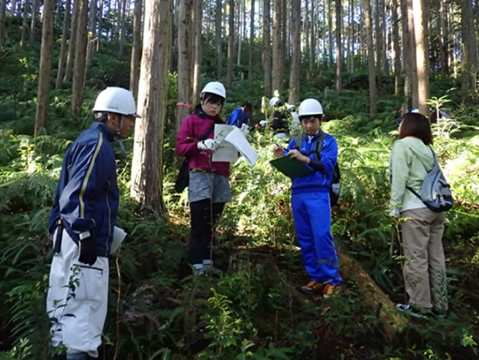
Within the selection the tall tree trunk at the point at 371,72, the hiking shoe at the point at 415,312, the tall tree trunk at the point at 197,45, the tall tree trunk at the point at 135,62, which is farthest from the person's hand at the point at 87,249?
the tall tree trunk at the point at 371,72

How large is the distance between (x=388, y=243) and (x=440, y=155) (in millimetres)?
3117

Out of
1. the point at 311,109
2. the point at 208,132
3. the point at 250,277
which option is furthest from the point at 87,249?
the point at 311,109

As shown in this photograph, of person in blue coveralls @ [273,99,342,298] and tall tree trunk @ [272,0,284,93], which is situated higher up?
tall tree trunk @ [272,0,284,93]

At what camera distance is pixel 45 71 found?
9.41m

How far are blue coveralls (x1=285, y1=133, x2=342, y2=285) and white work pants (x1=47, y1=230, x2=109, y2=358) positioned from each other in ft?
7.19

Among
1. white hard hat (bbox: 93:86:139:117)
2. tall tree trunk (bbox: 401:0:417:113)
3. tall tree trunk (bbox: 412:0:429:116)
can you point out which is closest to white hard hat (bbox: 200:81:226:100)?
white hard hat (bbox: 93:86:139:117)

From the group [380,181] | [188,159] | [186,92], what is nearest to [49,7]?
[186,92]

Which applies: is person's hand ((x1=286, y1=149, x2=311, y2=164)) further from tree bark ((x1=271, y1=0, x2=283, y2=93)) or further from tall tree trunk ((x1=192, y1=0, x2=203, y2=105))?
tall tree trunk ((x1=192, y1=0, x2=203, y2=105))

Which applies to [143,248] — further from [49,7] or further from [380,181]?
[49,7]

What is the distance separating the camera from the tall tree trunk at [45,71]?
→ 936 centimetres

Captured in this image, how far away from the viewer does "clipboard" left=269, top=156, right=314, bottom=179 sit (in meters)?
3.85

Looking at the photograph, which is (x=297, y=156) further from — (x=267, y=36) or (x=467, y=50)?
(x=267, y=36)

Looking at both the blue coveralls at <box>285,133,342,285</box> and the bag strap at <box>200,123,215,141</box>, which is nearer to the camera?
the blue coveralls at <box>285,133,342,285</box>

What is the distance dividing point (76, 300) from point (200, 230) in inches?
66.2
